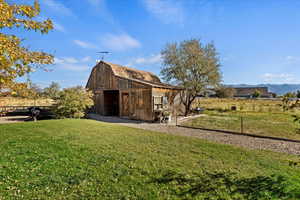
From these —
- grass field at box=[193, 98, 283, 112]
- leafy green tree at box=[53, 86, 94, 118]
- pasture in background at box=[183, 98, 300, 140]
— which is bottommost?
pasture in background at box=[183, 98, 300, 140]

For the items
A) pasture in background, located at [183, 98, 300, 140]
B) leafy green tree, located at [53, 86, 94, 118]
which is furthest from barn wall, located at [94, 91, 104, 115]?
pasture in background, located at [183, 98, 300, 140]

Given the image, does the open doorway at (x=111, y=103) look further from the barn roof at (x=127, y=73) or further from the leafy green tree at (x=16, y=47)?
the leafy green tree at (x=16, y=47)

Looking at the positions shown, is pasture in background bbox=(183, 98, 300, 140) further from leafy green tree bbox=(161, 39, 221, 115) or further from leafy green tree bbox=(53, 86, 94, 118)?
leafy green tree bbox=(53, 86, 94, 118)

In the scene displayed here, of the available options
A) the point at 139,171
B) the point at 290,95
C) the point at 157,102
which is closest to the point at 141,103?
the point at 157,102

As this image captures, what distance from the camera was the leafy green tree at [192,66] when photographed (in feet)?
54.5

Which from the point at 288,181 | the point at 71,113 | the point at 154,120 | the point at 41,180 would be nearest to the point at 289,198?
the point at 288,181

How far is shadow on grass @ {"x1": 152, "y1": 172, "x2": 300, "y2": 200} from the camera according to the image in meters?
3.10

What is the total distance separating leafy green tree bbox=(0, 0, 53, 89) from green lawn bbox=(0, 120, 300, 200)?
7.86ft

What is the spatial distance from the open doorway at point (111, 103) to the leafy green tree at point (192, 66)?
7.16 meters

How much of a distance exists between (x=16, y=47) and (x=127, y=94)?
12.4 m

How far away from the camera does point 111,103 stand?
18.7 metres

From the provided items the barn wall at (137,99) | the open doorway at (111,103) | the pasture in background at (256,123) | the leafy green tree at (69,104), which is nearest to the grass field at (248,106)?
the pasture in background at (256,123)

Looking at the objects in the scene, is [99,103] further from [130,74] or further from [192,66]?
[192,66]

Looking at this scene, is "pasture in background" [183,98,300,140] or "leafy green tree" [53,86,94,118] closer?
"pasture in background" [183,98,300,140]
